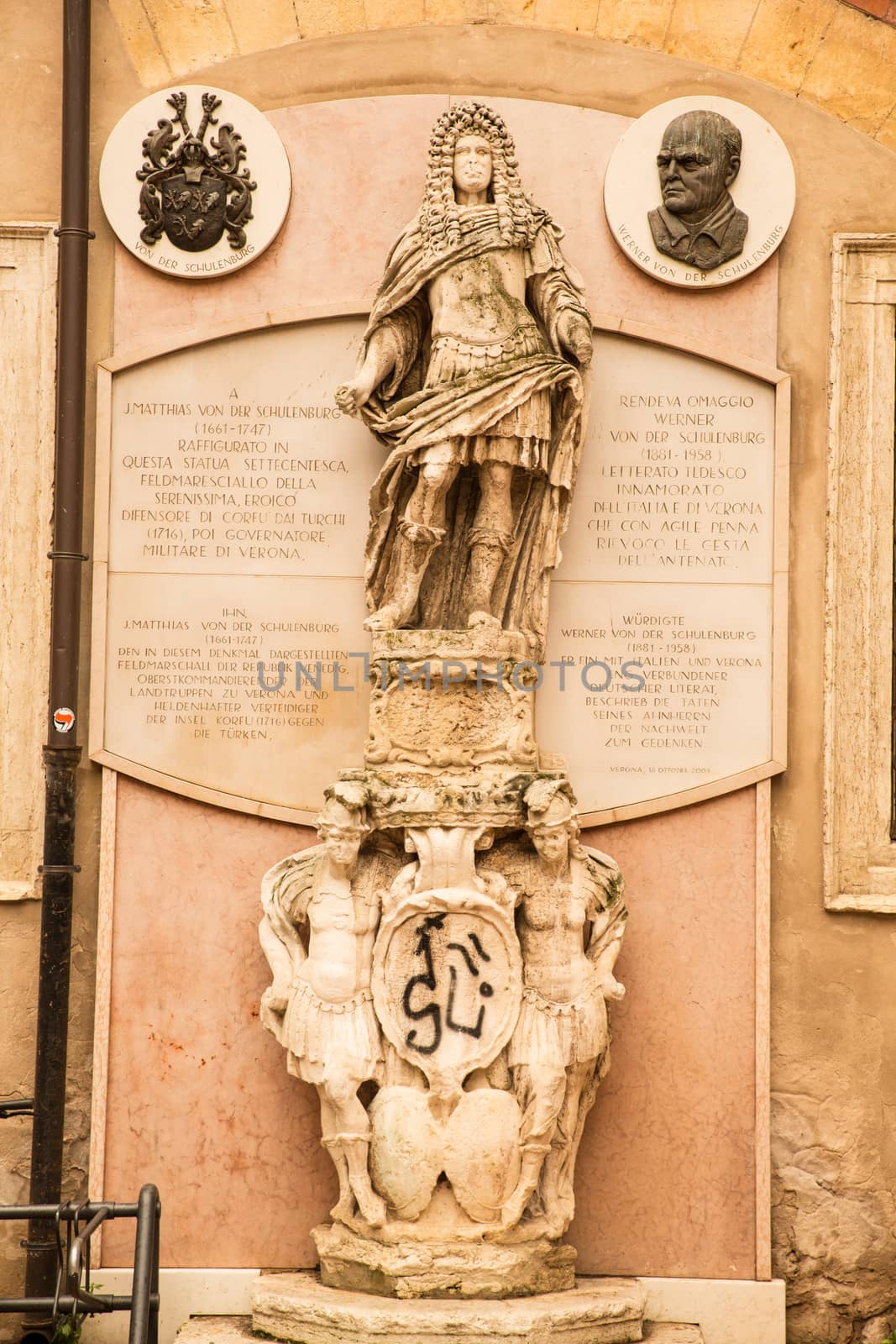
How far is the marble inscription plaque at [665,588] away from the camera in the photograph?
680 centimetres

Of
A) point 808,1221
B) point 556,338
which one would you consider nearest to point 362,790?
point 556,338

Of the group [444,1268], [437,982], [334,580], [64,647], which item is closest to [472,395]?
[334,580]

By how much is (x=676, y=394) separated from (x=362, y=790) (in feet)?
6.96

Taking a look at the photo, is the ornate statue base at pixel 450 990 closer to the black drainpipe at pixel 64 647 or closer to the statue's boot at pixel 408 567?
the statue's boot at pixel 408 567

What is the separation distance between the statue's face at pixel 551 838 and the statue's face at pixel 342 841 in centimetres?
62

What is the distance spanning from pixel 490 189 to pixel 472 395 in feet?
2.95

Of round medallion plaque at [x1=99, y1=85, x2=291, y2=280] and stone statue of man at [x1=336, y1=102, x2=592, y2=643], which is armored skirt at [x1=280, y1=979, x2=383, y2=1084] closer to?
stone statue of man at [x1=336, y1=102, x2=592, y2=643]

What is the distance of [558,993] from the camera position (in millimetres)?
6156

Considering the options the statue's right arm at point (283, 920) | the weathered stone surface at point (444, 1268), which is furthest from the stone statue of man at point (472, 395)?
the weathered stone surface at point (444, 1268)

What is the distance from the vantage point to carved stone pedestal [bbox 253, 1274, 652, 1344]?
5676mm

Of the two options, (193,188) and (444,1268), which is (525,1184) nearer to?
(444,1268)

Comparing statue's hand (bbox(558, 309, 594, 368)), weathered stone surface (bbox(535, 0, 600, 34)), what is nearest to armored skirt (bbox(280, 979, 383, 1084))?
statue's hand (bbox(558, 309, 594, 368))

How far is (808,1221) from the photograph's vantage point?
6664mm

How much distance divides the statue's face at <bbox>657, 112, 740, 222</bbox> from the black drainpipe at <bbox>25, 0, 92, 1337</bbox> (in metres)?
2.31
